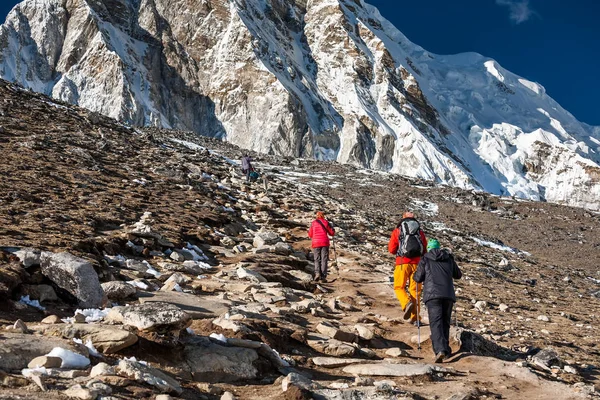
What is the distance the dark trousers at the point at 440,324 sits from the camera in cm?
669

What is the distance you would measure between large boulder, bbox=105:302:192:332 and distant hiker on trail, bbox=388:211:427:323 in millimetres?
4159

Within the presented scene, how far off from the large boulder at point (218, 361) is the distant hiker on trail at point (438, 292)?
2.55 meters

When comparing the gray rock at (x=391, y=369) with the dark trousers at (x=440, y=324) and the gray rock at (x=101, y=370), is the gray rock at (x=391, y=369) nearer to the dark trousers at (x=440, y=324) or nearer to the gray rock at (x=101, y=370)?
the dark trousers at (x=440, y=324)

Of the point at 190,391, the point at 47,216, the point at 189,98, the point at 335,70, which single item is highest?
the point at 335,70

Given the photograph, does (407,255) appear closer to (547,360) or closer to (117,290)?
(547,360)

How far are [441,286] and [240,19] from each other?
10278 centimetres

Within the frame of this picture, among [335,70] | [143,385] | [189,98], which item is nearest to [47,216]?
[143,385]

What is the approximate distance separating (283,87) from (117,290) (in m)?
90.1

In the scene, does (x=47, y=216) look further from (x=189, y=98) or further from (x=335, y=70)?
(x=335, y=70)

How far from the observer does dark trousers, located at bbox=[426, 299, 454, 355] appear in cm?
669

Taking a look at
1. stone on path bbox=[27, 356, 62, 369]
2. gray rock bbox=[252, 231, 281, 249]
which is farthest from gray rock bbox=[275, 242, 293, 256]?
stone on path bbox=[27, 356, 62, 369]

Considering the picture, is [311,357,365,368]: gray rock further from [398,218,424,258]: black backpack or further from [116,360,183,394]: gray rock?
[398,218,424,258]: black backpack

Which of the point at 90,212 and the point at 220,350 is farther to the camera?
the point at 90,212

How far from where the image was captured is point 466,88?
440 ft
